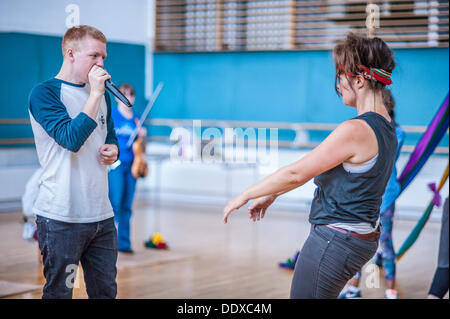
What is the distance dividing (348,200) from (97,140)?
98cm

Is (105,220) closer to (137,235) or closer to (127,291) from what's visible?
(127,291)

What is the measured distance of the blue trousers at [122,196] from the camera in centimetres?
553

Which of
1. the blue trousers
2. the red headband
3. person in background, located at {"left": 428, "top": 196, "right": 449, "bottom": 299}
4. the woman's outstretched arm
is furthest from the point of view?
the blue trousers

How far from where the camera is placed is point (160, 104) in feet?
31.2

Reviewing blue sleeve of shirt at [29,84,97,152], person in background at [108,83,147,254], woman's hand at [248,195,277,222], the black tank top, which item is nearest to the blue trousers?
person in background at [108,83,147,254]

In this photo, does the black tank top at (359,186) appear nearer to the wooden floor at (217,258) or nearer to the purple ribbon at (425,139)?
the wooden floor at (217,258)

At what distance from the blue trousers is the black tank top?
367 centimetres

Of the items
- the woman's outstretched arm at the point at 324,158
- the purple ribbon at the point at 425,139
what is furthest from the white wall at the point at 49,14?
the purple ribbon at the point at 425,139

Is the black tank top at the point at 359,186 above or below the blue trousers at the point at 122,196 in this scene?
above

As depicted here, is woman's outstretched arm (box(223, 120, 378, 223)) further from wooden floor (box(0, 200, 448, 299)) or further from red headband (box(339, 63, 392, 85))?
wooden floor (box(0, 200, 448, 299))

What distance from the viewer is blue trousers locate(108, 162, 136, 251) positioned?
18.1 feet

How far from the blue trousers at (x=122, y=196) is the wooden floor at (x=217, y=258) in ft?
1.71

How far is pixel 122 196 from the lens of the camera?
18.6 feet

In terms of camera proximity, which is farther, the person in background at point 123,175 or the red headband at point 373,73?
the person in background at point 123,175
